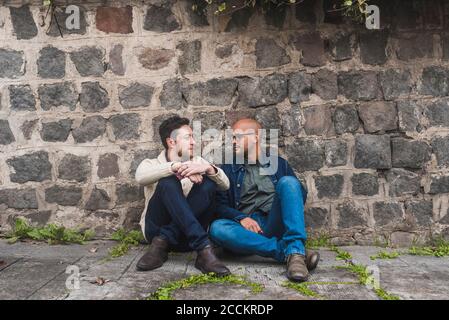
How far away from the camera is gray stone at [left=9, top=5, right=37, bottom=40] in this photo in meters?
3.82

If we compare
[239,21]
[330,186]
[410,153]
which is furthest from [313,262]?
[239,21]

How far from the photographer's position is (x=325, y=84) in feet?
12.5

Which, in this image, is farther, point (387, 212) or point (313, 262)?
point (387, 212)

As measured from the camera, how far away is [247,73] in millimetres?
3824

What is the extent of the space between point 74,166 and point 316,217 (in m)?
2.02

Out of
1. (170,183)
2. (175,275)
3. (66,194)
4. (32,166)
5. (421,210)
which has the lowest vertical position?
(175,275)

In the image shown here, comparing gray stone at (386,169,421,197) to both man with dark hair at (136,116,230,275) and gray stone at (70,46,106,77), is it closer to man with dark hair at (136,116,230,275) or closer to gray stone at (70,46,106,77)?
man with dark hair at (136,116,230,275)

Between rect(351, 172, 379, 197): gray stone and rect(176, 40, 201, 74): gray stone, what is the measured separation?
1.56 m

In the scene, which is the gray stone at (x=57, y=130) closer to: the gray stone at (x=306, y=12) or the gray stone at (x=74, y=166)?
the gray stone at (x=74, y=166)

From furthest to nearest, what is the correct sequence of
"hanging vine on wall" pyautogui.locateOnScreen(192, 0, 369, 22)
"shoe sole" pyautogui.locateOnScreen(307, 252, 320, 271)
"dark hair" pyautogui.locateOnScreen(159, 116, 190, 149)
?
"hanging vine on wall" pyautogui.locateOnScreen(192, 0, 369, 22), "dark hair" pyautogui.locateOnScreen(159, 116, 190, 149), "shoe sole" pyautogui.locateOnScreen(307, 252, 320, 271)

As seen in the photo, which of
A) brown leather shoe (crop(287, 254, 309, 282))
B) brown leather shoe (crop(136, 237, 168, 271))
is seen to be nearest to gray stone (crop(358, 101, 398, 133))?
brown leather shoe (crop(287, 254, 309, 282))

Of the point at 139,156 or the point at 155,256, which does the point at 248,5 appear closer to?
the point at 139,156

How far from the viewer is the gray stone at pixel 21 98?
3842mm

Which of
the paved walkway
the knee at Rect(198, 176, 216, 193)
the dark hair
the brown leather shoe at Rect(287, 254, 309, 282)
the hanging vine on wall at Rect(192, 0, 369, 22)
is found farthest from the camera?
the hanging vine on wall at Rect(192, 0, 369, 22)
